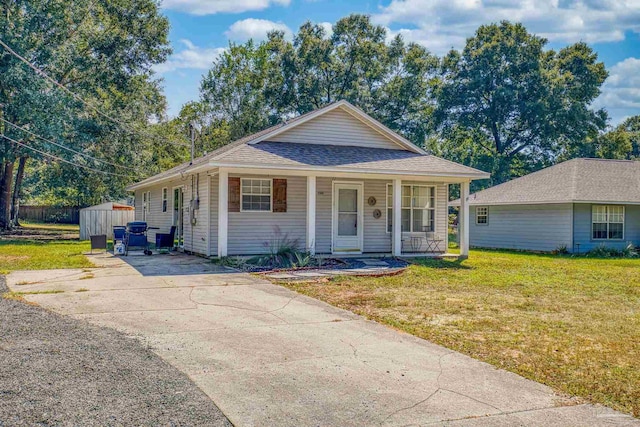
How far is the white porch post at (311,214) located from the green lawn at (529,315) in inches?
111

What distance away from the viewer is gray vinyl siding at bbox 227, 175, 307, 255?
1455cm

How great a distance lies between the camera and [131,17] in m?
28.3

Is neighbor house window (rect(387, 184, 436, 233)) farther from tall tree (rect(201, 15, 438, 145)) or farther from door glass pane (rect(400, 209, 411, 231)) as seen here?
tall tree (rect(201, 15, 438, 145))

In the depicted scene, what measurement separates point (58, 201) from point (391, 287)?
Result: 38.2m

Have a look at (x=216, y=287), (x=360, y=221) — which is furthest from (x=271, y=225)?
(x=216, y=287)

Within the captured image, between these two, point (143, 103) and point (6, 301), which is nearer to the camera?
point (6, 301)

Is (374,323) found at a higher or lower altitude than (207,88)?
lower

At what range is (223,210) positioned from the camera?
43.9 ft

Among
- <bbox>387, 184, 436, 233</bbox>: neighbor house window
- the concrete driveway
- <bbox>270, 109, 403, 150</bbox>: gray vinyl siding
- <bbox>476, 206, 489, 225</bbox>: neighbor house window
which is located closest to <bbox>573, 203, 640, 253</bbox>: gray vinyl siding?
<bbox>476, 206, 489, 225</bbox>: neighbor house window

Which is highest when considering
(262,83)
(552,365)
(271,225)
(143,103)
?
(262,83)

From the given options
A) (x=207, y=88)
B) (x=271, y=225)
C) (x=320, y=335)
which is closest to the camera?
(x=320, y=335)

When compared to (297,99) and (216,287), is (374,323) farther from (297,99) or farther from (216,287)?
(297,99)

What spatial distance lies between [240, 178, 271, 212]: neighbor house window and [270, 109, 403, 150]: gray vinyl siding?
194cm

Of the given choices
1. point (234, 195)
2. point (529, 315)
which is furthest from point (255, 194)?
point (529, 315)
